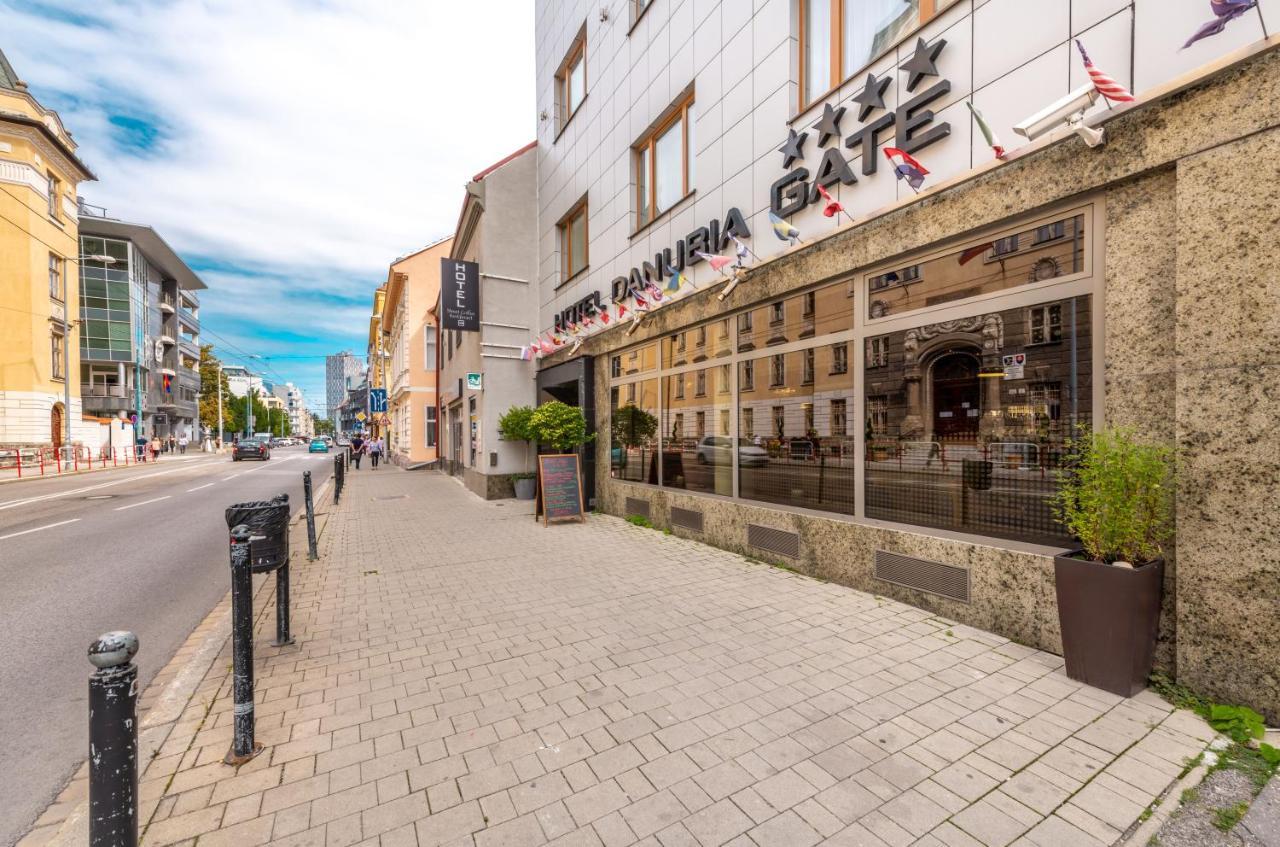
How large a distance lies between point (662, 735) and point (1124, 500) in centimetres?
311

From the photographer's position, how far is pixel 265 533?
12.5 ft

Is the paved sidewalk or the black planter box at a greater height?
the black planter box

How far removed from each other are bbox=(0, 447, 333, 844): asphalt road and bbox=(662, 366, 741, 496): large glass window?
240 inches

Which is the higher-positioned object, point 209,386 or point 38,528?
point 209,386

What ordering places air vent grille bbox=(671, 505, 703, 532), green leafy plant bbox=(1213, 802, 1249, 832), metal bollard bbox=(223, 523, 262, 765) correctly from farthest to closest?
air vent grille bbox=(671, 505, 703, 532)
metal bollard bbox=(223, 523, 262, 765)
green leafy plant bbox=(1213, 802, 1249, 832)

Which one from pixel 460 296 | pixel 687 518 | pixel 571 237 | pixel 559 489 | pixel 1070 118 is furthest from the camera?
pixel 460 296

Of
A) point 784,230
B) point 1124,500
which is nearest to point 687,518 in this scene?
point 784,230

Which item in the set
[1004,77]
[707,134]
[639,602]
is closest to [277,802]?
[639,602]

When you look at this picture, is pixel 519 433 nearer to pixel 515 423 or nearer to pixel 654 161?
pixel 515 423

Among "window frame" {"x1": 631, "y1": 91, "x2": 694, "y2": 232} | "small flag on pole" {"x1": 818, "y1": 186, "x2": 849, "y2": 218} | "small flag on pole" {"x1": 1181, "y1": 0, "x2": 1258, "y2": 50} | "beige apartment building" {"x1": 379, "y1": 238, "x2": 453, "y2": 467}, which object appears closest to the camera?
"small flag on pole" {"x1": 1181, "y1": 0, "x2": 1258, "y2": 50}

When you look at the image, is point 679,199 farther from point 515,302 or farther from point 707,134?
point 515,302

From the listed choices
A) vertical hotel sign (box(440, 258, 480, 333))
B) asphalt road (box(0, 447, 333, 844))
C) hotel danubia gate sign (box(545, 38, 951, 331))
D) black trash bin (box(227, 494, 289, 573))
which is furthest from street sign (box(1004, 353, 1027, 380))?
vertical hotel sign (box(440, 258, 480, 333))

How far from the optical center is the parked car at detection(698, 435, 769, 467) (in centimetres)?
701

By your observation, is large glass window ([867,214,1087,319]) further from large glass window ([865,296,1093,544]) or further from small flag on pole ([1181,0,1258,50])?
small flag on pole ([1181,0,1258,50])
